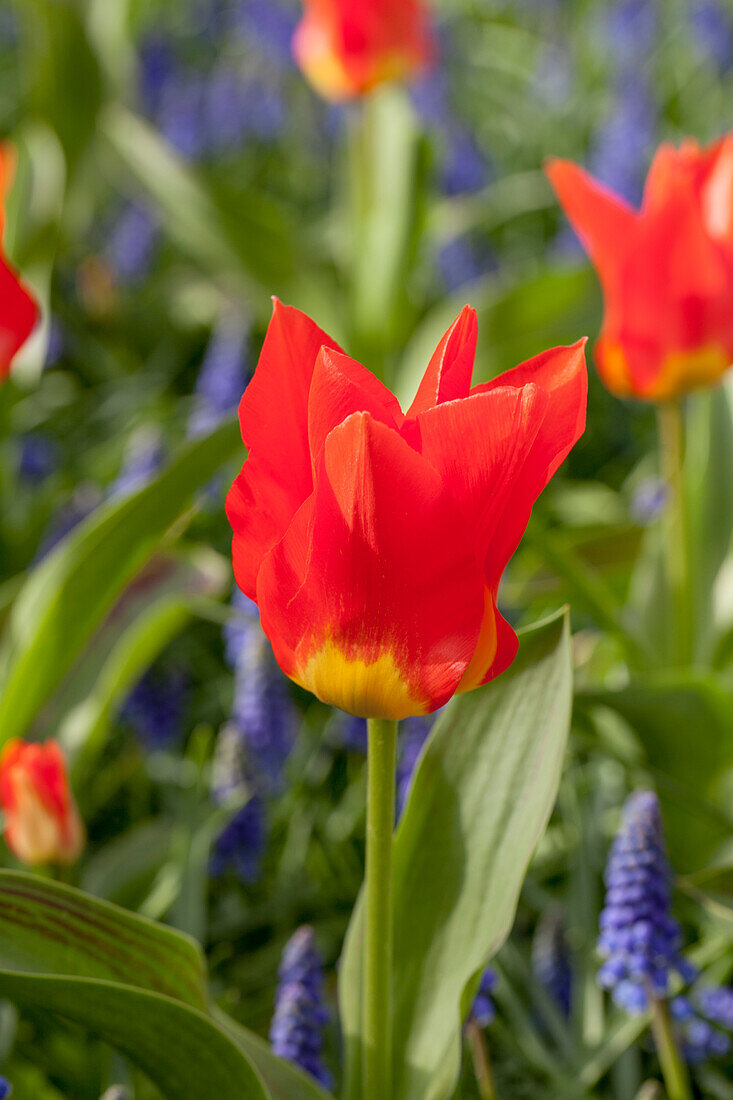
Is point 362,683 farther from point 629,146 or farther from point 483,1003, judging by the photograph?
point 629,146

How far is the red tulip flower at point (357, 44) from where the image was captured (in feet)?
7.16

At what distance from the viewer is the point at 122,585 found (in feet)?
3.69

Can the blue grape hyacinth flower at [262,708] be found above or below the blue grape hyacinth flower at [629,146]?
above

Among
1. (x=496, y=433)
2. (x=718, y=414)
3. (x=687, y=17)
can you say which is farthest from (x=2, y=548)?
(x=687, y=17)

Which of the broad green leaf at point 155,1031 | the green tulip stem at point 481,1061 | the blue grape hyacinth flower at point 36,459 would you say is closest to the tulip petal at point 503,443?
the broad green leaf at point 155,1031

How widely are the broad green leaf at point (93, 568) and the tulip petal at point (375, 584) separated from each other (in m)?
0.51

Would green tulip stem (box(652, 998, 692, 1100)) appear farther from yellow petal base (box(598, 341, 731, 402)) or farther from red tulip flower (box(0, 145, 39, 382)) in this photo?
red tulip flower (box(0, 145, 39, 382))

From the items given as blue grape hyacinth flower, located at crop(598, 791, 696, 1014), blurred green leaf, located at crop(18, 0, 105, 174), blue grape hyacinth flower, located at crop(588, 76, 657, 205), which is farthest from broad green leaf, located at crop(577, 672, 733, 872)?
blurred green leaf, located at crop(18, 0, 105, 174)

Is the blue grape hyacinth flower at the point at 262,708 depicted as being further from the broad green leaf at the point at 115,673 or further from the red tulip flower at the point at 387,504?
the red tulip flower at the point at 387,504

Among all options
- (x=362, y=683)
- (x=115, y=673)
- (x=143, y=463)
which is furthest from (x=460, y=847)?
(x=143, y=463)

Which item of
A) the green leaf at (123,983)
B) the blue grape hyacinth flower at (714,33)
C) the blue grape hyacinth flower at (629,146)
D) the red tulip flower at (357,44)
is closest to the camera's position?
the green leaf at (123,983)

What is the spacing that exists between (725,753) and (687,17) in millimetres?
3119

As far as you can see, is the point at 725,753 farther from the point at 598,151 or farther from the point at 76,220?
the point at 598,151

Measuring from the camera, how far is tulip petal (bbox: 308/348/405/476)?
20.5 inches
